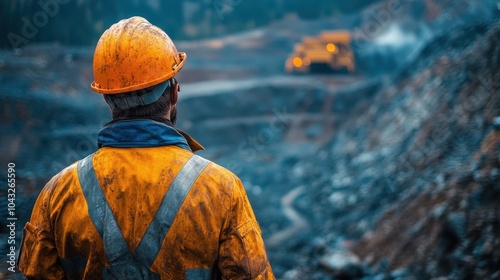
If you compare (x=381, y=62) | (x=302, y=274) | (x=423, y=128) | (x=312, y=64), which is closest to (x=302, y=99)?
(x=312, y=64)

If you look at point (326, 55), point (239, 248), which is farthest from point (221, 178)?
point (326, 55)

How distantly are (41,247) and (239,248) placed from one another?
79cm

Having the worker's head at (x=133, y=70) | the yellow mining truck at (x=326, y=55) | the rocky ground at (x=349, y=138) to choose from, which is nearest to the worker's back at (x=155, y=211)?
the worker's head at (x=133, y=70)

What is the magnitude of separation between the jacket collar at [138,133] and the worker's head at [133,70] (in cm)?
6

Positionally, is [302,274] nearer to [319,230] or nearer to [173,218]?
[319,230]

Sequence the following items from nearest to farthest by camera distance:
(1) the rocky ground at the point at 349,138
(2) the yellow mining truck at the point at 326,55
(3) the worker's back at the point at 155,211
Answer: (3) the worker's back at the point at 155,211
(1) the rocky ground at the point at 349,138
(2) the yellow mining truck at the point at 326,55

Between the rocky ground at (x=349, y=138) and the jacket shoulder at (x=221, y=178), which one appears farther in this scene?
the rocky ground at (x=349, y=138)

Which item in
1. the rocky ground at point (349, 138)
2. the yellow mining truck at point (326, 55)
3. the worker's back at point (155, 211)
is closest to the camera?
the worker's back at point (155, 211)

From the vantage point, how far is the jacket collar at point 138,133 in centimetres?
167

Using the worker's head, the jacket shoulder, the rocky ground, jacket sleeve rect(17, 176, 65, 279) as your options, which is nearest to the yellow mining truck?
the rocky ground

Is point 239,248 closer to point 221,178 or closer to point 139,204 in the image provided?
point 221,178

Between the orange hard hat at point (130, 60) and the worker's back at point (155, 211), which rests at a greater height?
the orange hard hat at point (130, 60)

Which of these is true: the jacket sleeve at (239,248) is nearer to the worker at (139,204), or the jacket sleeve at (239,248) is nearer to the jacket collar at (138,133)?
the worker at (139,204)

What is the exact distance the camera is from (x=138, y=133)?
65.9 inches
